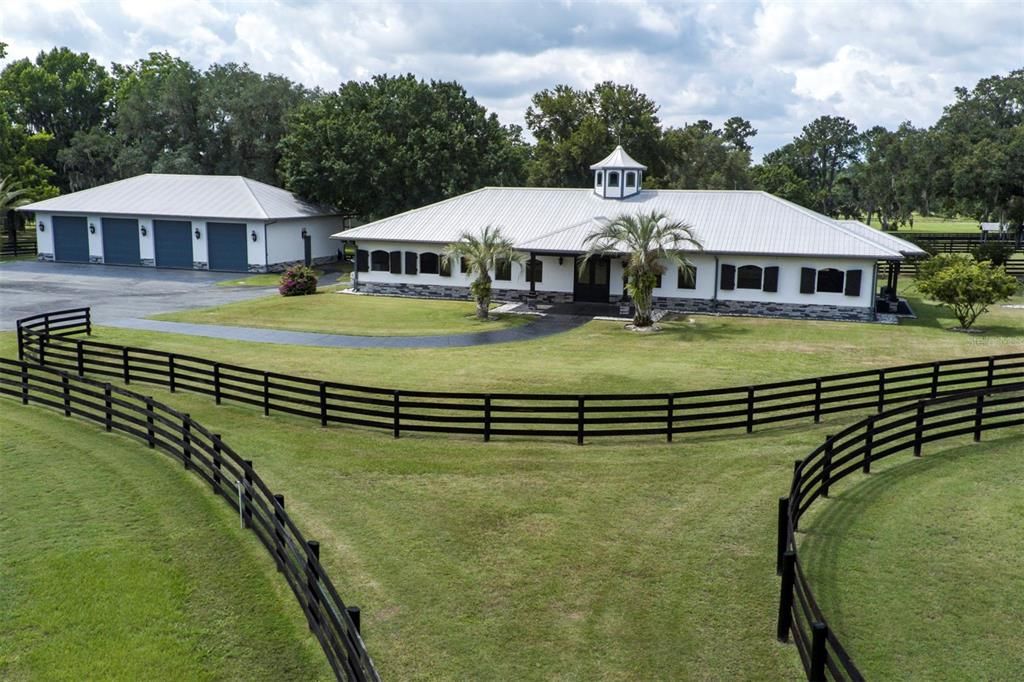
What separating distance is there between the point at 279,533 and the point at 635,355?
19.2m

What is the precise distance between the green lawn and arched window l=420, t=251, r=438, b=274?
2.45 meters

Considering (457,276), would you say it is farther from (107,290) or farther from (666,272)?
(107,290)

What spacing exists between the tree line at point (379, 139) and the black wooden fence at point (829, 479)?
45.2 metres

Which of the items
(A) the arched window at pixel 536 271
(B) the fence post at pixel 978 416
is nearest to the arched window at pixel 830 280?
(A) the arched window at pixel 536 271

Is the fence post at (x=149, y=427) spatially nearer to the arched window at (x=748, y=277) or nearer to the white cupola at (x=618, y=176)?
the arched window at (x=748, y=277)

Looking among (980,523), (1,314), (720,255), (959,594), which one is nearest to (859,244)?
(720,255)

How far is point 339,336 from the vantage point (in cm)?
3256

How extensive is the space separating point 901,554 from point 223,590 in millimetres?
9455

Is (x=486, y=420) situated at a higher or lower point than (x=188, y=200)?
lower

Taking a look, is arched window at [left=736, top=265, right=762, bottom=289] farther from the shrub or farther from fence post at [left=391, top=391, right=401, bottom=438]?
fence post at [left=391, top=391, right=401, bottom=438]

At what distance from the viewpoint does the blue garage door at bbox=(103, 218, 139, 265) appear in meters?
57.3

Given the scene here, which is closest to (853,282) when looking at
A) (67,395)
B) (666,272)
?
A: (666,272)

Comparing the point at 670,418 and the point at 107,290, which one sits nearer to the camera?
the point at 670,418

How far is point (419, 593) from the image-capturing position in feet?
37.4
